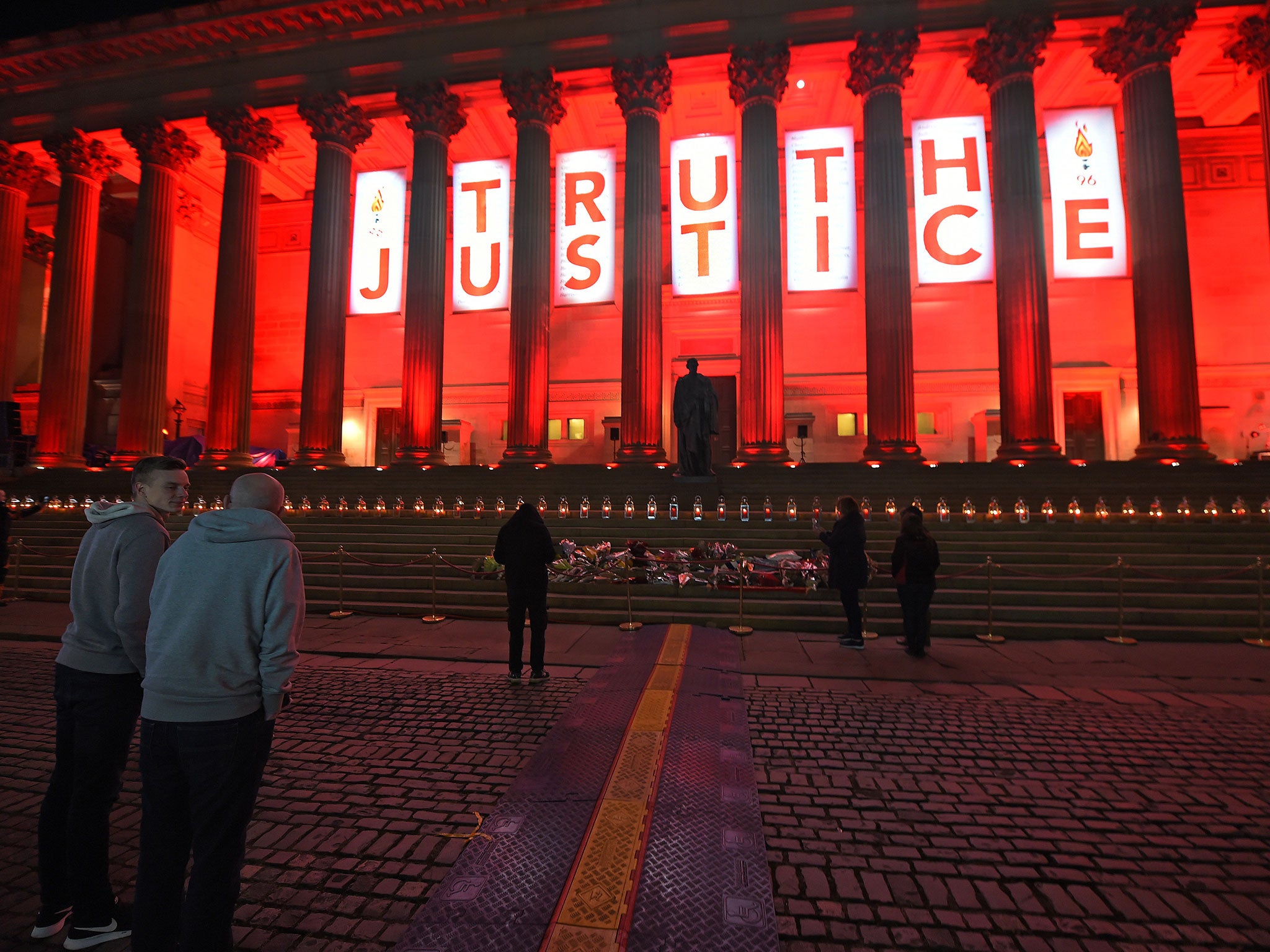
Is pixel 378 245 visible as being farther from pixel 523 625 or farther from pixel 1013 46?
pixel 1013 46

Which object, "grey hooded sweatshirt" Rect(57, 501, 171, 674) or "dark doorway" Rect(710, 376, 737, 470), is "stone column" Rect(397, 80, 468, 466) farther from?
"grey hooded sweatshirt" Rect(57, 501, 171, 674)

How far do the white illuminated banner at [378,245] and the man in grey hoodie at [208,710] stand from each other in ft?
58.8

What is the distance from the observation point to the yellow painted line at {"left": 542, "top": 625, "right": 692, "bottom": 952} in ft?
8.36

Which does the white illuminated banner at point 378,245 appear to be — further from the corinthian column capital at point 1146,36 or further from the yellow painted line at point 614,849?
the corinthian column capital at point 1146,36

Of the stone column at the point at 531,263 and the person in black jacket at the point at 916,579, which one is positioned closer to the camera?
the person in black jacket at the point at 916,579

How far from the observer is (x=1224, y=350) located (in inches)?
816

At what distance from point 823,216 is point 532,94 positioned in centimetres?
929

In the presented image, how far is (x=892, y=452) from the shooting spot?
51.5ft

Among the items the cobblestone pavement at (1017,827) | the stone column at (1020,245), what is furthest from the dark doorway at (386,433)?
the cobblestone pavement at (1017,827)

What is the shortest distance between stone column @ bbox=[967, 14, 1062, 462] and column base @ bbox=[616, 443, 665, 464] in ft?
28.1

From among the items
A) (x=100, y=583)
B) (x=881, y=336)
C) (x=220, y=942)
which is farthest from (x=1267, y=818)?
(x=881, y=336)

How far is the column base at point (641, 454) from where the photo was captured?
16562 millimetres

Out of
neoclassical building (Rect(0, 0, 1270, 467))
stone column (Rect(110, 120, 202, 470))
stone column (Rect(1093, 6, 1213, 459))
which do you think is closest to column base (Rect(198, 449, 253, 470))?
neoclassical building (Rect(0, 0, 1270, 467))

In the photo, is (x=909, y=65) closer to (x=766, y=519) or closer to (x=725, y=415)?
(x=725, y=415)
